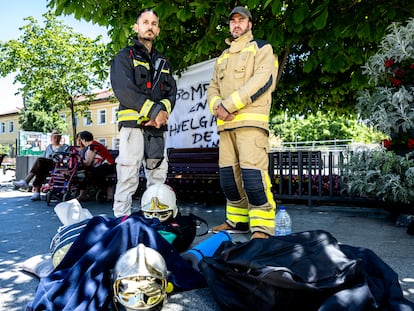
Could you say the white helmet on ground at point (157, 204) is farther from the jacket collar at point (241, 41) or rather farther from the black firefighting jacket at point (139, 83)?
the jacket collar at point (241, 41)

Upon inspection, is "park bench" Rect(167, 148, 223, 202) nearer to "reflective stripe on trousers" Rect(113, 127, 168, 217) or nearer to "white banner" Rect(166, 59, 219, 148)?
"white banner" Rect(166, 59, 219, 148)

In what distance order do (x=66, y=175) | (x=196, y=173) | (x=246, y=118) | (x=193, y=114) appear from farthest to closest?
(x=193, y=114)
(x=66, y=175)
(x=196, y=173)
(x=246, y=118)

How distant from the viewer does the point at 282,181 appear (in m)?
7.19

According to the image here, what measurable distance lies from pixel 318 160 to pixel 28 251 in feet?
17.2

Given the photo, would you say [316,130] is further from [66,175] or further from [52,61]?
[66,175]

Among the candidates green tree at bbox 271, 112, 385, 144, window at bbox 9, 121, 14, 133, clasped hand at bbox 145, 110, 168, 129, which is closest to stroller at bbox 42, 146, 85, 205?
clasped hand at bbox 145, 110, 168, 129

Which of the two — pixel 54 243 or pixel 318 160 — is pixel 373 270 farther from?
pixel 318 160

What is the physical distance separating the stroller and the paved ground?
1.27ft

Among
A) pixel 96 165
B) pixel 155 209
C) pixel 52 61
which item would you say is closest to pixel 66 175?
pixel 96 165

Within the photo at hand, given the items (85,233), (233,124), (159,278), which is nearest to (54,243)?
(85,233)

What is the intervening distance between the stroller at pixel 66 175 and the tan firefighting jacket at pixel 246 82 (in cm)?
414

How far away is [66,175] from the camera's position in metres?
7.22

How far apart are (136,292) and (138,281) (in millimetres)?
60

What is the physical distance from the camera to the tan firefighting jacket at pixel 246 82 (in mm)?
3707
